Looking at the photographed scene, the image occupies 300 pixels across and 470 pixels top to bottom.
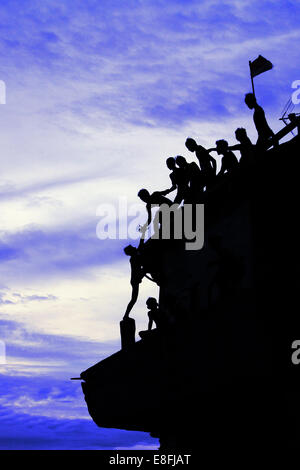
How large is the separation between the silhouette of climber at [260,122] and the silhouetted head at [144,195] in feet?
14.8

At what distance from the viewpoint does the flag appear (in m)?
18.8

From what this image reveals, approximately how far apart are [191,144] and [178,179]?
1217 mm

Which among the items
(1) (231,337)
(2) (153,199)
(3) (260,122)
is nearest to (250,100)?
(3) (260,122)

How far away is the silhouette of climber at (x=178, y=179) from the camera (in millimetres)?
18938

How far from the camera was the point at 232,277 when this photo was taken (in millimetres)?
14602

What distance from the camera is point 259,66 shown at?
1900 centimetres

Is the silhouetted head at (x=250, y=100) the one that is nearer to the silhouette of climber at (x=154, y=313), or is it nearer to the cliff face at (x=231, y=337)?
the cliff face at (x=231, y=337)

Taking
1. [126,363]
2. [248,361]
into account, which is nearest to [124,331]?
[126,363]

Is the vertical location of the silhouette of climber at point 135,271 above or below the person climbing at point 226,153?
below

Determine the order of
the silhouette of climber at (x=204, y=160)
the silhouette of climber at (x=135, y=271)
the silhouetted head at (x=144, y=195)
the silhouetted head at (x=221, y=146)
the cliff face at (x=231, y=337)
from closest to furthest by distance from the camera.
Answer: the cliff face at (x=231, y=337) → the silhouetted head at (x=221, y=146) → the silhouette of climber at (x=204, y=160) → the silhouetted head at (x=144, y=195) → the silhouette of climber at (x=135, y=271)

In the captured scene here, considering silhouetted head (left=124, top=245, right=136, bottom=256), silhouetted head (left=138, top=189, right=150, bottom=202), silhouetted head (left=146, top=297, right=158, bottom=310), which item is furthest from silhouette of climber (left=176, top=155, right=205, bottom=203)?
silhouetted head (left=124, top=245, right=136, bottom=256)

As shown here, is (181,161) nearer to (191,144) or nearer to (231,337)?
(191,144)

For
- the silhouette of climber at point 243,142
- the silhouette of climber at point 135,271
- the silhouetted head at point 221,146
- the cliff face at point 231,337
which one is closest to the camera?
the cliff face at point 231,337

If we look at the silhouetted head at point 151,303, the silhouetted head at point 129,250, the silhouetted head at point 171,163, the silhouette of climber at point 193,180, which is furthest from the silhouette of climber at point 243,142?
the silhouetted head at point 129,250
